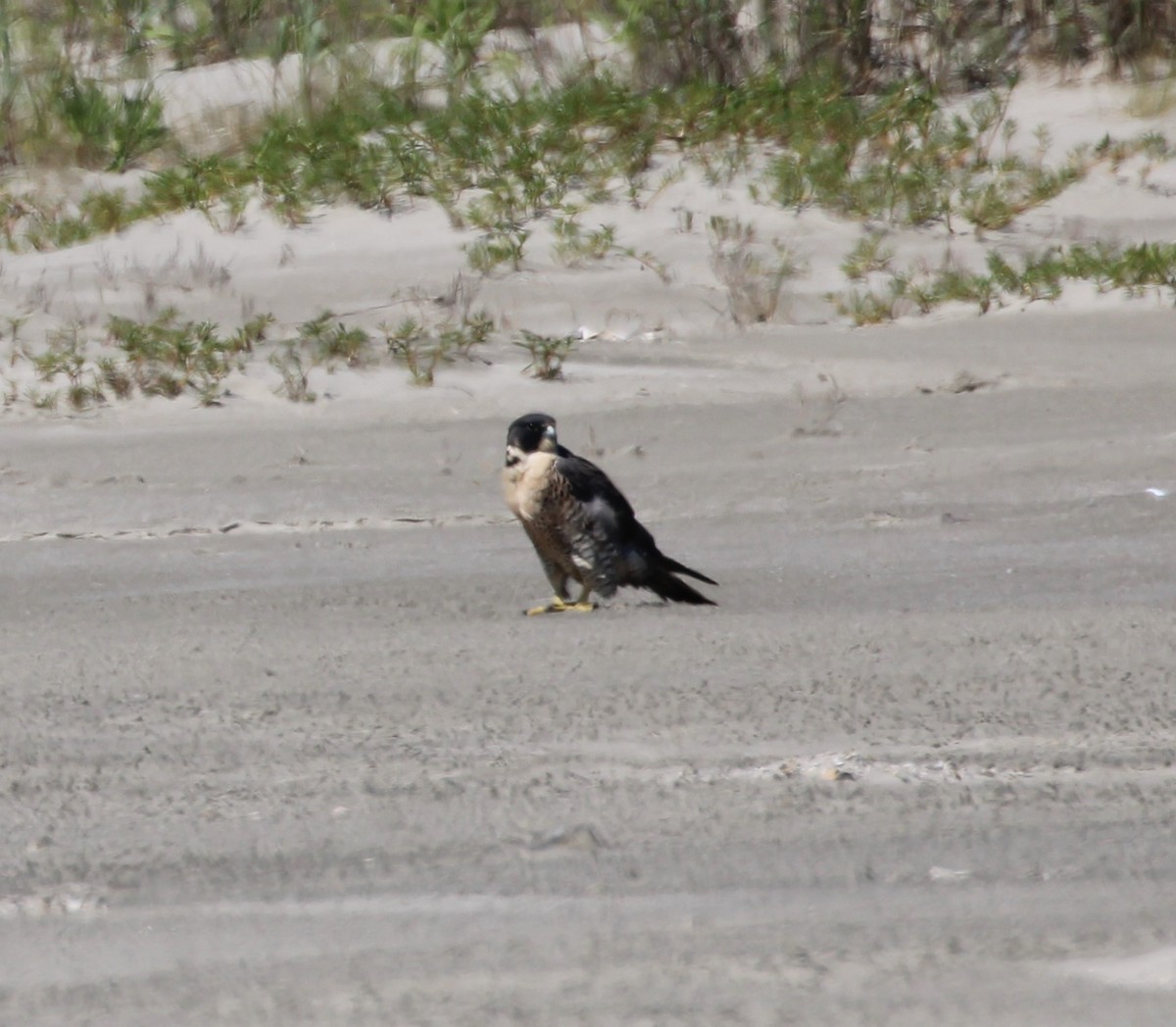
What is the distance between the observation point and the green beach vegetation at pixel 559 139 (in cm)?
980

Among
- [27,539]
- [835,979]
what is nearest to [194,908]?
[835,979]

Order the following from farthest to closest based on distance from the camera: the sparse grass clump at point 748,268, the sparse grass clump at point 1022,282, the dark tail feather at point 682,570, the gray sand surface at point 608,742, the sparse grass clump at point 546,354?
1. the sparse grass clump at point 748,268
2. the sparse grass clump at point 1022,282
3. the sparse grass clump at point 546,354
4. the dark tail feather at point 682,570
5. the gray sand surface at point 608,742

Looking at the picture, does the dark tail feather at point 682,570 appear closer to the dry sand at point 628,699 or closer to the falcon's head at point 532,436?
the dry sand at point 628,699

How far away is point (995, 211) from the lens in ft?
35.0

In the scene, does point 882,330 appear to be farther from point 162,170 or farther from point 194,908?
point 194,908

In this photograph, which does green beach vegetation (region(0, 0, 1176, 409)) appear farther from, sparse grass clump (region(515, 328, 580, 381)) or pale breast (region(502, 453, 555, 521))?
pale breast (region(502, 453, 555, 521))

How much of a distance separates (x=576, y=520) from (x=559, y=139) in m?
5.95

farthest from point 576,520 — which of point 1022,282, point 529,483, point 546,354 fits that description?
point 1022,282

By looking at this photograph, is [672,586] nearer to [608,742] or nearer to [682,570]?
[682,570]

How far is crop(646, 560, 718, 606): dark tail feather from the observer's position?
579 cm

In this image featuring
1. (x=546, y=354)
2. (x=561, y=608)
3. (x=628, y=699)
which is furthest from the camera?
(x=546, y=354)

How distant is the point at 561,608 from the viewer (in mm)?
5828

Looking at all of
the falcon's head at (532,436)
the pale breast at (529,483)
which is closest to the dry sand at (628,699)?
the pale breast at (529,483)

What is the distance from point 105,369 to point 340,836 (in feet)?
19.9
